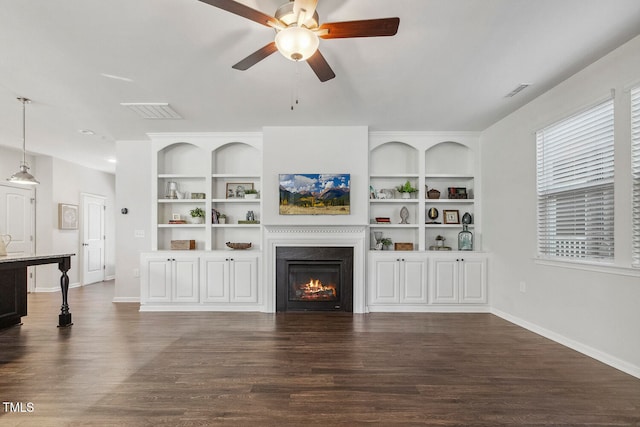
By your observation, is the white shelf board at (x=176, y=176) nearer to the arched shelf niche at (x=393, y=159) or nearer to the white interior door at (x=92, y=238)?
the arched shelf niche at (x=393, y=159)

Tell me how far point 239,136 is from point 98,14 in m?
3.02

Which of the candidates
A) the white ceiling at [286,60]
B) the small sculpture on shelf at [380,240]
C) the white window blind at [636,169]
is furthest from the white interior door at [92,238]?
the white window blind at [636,169]

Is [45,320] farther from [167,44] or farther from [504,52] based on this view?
[504,52]

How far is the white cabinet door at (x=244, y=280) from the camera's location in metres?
5.10

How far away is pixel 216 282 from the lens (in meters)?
5.12

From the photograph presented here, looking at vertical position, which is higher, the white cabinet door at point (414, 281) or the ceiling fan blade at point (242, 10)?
the ceiling fan blade at point (242, 10)

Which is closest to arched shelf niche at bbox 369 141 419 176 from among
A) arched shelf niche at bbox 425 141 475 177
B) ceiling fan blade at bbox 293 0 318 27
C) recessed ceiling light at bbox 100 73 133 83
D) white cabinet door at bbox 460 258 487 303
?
arched shelf niche at bbox 425 141 475 177

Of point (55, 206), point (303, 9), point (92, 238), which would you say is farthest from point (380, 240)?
point (92, 238)

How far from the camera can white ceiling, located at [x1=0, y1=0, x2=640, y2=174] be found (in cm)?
238

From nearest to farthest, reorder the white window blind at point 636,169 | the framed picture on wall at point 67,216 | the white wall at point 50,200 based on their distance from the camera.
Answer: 1. the white window blind at point 636,169
2. the white wall at point 50,200
3. the framed picture on wall at point 67,216

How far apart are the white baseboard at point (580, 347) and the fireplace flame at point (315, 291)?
2424mm

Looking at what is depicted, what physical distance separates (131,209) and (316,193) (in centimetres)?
326

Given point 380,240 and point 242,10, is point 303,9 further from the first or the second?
point 380,240

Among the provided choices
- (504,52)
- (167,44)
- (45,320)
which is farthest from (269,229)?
(504,52)
